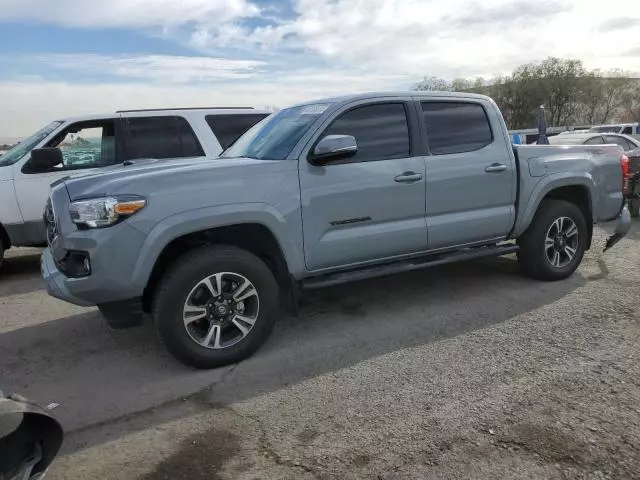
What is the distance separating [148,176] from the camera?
12.6ft

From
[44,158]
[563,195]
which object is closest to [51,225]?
[44,158]

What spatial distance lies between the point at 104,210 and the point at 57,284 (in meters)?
0.70

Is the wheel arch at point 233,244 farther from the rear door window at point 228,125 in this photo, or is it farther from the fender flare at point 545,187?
the rear door window at point 228,125

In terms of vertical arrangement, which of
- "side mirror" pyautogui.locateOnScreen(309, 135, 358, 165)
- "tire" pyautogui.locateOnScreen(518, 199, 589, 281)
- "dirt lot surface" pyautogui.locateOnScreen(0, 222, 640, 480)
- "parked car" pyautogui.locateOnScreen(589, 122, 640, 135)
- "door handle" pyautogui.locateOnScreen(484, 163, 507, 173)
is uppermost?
"side mirror" pyautogui.locateOnScreen(309, 135, 358, 165)

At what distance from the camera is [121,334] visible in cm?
484

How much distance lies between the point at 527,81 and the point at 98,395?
56761 mm

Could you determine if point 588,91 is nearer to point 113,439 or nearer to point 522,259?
point 522,259

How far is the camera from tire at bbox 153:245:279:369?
151 inches

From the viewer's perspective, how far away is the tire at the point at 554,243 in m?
5.68

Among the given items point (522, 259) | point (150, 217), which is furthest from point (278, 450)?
point (522, 259)

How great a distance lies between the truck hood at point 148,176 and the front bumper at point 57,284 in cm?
59

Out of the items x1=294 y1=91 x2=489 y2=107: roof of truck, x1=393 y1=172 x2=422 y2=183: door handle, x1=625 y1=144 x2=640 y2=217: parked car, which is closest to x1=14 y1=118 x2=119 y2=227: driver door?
x1=294 y1=91 x2=489 y2=107: roof of truck

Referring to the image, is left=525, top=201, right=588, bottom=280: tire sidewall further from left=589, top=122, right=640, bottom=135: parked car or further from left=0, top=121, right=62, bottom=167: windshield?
left=589, top=122, right=640, bottom=135: parked car

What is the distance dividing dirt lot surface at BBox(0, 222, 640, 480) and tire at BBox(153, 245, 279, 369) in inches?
6.2
